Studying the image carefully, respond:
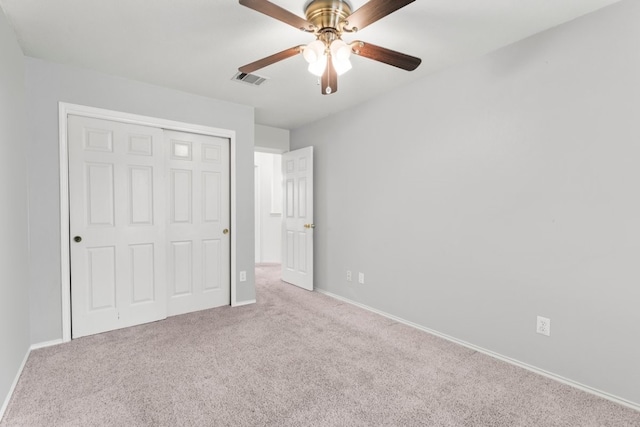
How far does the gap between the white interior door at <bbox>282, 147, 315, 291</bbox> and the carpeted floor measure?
143 centimetres

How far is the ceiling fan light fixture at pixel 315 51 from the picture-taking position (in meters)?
1.78

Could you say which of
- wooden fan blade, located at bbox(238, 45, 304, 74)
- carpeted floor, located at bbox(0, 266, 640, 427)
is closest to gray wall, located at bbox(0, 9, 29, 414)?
carpeted floor, located at bbox(0, 266, 640, 427)

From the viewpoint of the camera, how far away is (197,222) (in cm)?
351

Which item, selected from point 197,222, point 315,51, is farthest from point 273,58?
point 197,222

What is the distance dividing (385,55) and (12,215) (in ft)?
8.43

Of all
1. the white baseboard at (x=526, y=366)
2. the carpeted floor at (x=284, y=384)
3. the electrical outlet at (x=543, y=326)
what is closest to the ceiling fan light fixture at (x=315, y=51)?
the carpeted floor at (x=284, y=384)

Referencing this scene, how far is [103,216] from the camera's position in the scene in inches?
115

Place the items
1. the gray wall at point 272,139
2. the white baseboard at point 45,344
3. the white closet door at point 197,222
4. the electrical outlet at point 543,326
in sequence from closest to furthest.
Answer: the electrical outlet at point 543,326, the white baseboard at point 45,344, the white closet door at point 197,222, the gray wall at point 272,139

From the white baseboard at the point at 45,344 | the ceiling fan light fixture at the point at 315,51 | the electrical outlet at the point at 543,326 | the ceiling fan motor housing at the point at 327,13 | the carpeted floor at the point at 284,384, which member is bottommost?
the carpeted floor at the point at 284,384

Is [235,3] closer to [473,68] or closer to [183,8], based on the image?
[183,8]

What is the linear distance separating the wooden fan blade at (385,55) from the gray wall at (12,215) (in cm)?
210

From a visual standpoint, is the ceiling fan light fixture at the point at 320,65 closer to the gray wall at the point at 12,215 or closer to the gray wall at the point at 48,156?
the gray wall at the point at 12,215

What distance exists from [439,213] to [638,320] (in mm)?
1431

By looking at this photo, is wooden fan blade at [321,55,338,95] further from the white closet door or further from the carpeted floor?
the white closet door
